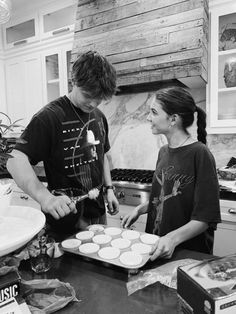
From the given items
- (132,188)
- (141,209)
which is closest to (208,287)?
(141,209)

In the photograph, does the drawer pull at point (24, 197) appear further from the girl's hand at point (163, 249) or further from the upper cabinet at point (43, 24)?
the girl's hand at point (163, 249)

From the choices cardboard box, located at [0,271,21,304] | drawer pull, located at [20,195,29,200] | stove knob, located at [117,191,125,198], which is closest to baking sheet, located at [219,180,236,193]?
stove knob, located at [117,191,125,198]

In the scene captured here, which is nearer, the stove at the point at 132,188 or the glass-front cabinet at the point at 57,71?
the stove at the point at 132,188

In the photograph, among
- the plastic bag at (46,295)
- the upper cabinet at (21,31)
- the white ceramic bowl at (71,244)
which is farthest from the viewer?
the upper cabinet at (21,31)

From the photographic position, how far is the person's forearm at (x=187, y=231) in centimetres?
94

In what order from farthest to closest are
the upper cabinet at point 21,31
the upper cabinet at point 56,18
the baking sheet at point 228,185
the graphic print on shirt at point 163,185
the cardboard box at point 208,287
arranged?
the upper cabinet at point 21,31 → the upper cabinet at point 56,18 → the baking sheet at point 228,185 → the graphic print on shirt at point 163,185 → the cardboard box at point 208,287

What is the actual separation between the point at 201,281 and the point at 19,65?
3.22m

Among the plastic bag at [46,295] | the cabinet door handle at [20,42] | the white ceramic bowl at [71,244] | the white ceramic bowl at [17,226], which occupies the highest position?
the cabinet door handle at [20,42]

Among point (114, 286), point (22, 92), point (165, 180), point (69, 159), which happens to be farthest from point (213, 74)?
point (22, 92)

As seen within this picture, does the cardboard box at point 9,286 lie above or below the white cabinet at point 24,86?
below

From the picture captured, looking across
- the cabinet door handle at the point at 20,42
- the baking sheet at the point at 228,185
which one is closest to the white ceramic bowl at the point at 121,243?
the baking sheet at the point at 228,185

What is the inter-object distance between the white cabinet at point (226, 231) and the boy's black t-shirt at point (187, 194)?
645 mm

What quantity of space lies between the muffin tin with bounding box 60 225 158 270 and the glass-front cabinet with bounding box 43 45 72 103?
1961 mm

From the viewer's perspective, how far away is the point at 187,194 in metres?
1.13
